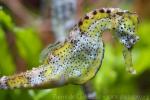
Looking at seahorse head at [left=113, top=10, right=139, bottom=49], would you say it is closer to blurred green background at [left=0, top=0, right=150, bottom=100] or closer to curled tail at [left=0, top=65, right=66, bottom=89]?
curled tail at [left=0, top=65, right=66, bottom=89]

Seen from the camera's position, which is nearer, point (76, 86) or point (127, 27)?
point (127, 27)

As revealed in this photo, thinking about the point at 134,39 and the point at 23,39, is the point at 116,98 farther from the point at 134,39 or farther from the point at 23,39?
the point at 134,39

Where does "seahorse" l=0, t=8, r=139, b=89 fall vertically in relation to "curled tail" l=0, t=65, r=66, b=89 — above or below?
above

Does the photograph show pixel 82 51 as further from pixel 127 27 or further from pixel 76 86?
pixel 76 86

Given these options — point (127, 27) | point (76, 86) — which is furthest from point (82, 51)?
point (76, 86)

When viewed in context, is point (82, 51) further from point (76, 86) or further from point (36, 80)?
point (76, 86)

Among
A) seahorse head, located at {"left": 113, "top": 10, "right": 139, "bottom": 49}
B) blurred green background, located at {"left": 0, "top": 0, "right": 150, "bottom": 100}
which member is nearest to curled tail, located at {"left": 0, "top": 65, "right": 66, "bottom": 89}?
seahorse head, located at {"left": 113, "top": 10, "right": 139, "bottom": 49}
